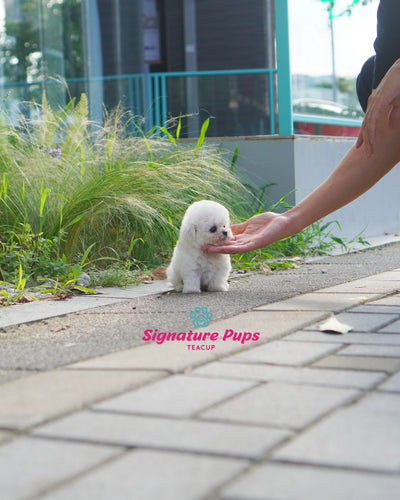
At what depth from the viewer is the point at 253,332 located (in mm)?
2447

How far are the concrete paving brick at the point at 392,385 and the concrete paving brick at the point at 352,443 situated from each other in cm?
19

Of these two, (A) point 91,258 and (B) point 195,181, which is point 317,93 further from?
(A) point 91,258

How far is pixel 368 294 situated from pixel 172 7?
8702 millimetres

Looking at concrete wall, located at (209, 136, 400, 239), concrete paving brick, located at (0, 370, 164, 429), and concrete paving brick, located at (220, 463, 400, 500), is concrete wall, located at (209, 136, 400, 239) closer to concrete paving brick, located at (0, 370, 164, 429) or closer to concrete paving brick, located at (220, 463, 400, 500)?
concrete paving brick, located at (0, 370, 164, 429)

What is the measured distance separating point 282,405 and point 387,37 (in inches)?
87.2

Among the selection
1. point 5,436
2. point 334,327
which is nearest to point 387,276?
point 334,327

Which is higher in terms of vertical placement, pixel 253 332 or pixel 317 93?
pixel 317 93

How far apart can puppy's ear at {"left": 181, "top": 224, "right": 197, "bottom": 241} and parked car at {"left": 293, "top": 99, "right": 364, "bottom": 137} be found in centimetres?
300

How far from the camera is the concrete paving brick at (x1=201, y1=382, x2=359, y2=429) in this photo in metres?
1.51

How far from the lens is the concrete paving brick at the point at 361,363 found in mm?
1918

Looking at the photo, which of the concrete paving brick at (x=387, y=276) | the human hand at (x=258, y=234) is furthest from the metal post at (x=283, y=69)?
the human hand at (x=258, y=234)

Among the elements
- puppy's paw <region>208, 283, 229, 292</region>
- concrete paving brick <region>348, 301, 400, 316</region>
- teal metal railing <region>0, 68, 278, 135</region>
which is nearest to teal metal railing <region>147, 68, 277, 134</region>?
teal metal railing <region>0, 68, 278, 135</region>

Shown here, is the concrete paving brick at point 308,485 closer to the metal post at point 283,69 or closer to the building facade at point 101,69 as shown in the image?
the metal post at point 283,69

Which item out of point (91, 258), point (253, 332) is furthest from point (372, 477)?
point (91, 258)
